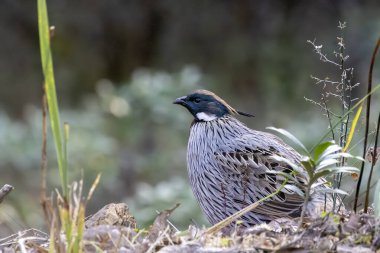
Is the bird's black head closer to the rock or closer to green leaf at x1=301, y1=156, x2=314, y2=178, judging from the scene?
the rock

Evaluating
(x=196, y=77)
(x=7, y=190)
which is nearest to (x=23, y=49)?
(x=196, y=77)

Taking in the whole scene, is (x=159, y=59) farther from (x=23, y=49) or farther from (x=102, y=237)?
(x=102, y=237)

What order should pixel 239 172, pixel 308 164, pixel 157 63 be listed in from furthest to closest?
pixel 157 63 < pixel 239 172 < pixel 308 164

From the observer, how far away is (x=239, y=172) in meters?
4.60

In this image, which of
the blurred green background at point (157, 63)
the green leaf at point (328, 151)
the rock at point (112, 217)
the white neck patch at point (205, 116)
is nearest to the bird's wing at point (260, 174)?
the white neck patch at point (205, 116)

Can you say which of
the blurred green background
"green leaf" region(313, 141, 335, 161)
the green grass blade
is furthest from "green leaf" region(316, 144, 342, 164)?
the blurred green background

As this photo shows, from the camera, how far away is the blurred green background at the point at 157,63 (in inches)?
379

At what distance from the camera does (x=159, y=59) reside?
1152cm

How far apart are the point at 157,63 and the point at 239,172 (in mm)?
7026

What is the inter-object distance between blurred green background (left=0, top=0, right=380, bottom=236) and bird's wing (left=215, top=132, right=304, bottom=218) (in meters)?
4.49

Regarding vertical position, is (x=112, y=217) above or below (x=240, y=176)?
below

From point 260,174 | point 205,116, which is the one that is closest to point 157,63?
point 205,116

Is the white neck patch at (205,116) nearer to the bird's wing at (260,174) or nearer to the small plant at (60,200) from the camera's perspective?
the bird's wing at (260,174)

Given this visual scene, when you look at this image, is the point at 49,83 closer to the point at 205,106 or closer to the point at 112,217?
the point at 112,217
